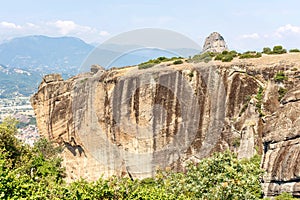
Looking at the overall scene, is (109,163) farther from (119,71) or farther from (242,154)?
(242,154)

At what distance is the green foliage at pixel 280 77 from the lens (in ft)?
94.1

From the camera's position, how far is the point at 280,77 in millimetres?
28828

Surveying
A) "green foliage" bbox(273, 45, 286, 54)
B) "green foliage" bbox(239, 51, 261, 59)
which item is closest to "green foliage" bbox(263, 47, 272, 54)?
"green foliage" bbox(273, 45, 286, 54)

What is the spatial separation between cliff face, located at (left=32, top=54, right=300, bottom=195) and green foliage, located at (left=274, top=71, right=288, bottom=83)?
0.25m

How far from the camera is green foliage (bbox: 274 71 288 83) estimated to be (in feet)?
94.1

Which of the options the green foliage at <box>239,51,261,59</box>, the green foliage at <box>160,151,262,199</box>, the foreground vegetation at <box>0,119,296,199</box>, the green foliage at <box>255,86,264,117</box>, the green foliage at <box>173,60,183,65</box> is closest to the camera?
the foreground vegetation at <box>0,119,296,199</box>

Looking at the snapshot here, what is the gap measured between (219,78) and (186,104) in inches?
152

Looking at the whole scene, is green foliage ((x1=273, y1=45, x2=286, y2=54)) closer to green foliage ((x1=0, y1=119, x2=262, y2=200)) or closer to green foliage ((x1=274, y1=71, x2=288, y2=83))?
green foliage ((x1=274, y1=71, x2=288, y2=83))

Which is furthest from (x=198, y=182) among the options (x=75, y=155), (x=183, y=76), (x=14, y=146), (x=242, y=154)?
(x=75, y=155)

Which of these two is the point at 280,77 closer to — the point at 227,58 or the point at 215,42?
the point at 227,58

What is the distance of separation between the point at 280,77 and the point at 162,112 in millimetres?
10948

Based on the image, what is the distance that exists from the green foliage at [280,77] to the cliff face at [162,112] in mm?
251

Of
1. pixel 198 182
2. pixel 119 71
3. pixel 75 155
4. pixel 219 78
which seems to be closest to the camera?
pixel 198 182

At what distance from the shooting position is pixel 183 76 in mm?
33250
